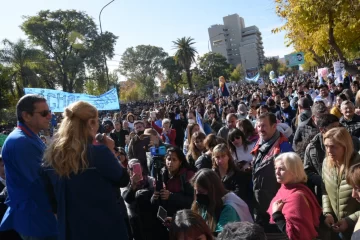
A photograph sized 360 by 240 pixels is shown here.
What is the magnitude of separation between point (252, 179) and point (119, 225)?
1831 millimetres

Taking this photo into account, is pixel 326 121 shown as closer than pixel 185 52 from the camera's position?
Yes

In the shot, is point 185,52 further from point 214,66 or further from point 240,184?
point 240,184

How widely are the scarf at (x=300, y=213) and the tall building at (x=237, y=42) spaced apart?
135515 millimetres

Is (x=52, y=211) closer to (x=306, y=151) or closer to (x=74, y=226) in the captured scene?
(x=74, y=226)

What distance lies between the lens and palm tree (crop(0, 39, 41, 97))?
37.0 metres

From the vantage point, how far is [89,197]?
2.31 metres

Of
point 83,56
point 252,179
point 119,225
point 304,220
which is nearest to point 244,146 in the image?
point 252,179

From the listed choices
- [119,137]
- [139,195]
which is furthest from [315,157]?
[119,137]

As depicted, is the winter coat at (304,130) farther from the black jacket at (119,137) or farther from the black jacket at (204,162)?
the black jacket at (119,137)

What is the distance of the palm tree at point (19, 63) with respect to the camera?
37.0 m

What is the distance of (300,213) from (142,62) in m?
87.3

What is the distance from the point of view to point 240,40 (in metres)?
142

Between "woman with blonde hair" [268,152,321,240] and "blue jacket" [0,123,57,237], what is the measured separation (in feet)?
5.54

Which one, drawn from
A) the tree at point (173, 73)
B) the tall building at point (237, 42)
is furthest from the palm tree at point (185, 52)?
the tall building at point (237, 42)
